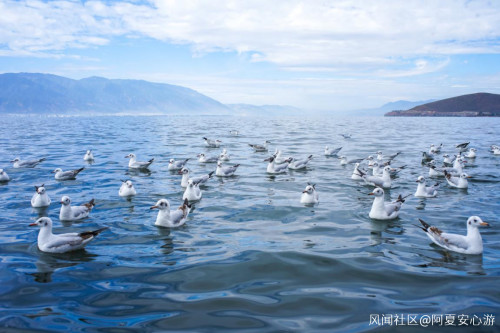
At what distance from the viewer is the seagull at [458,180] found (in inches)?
634

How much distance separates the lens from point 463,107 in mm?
179125

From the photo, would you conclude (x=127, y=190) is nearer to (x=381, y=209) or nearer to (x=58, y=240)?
(x=58, y=240)

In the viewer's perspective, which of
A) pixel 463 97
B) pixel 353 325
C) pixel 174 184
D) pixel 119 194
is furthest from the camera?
pixel 463 97

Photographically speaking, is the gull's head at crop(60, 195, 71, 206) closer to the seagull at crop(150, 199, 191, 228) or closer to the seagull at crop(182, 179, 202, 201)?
the seagull at crop(150, 199, 191, 228)

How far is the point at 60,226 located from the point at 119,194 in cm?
357

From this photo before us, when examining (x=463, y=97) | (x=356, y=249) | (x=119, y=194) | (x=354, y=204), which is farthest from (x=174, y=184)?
(x=463, y=97)

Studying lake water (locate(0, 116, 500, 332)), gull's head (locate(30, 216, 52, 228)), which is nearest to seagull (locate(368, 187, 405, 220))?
lake water (locate(0, 116, 500, 332))

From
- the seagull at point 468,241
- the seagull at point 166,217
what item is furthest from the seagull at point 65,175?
the seagull at point 468,241

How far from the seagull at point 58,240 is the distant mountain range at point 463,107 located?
7164 inches

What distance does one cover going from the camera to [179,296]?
23.5 feet

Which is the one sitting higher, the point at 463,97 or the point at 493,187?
the point at 463,97

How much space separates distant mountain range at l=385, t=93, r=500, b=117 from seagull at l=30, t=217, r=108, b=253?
18196cm

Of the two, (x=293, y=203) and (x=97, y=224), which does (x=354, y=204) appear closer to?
(x=293, y=203)

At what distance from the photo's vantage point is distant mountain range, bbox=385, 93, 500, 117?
551 ft
